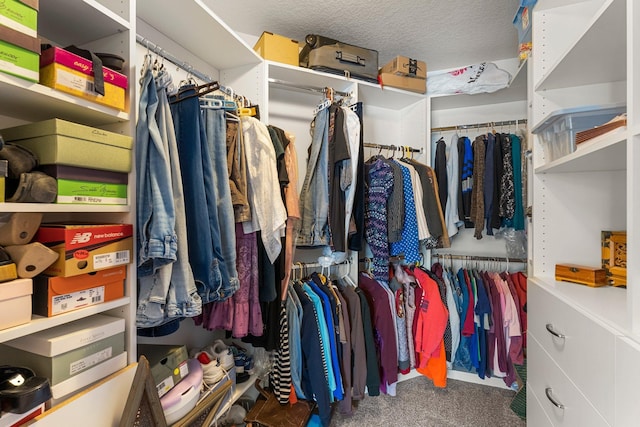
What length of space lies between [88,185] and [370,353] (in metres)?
1.65

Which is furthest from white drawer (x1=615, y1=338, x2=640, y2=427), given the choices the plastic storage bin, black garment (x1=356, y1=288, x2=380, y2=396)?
black garment (x1=356, y1=288, x2=380, y2=396)

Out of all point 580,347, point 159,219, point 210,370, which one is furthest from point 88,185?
point 580,347

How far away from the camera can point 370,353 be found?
175 cm

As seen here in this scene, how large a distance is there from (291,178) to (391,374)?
1.40 meters

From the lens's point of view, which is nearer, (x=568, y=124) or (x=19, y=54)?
(x=19, y=54)

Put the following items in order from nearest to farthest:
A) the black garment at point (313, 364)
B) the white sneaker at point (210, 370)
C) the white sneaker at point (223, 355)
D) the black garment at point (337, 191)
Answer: the white sneaker at point (210, 370) < the white sneaker at point (223, 355) < the black garment at point (313, 364) < the black garment at point (337, 191)

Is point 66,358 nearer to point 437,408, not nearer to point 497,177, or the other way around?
point 437,408

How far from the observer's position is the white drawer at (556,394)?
77cm

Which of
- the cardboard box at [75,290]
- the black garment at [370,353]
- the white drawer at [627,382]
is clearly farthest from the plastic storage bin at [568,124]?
the cardboard box at [75,290]

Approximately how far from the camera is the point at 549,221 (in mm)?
1232

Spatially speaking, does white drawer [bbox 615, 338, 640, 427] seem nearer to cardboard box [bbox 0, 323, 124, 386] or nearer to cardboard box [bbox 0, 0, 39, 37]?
cardboard box [bbox 0, 323, 124, 386]

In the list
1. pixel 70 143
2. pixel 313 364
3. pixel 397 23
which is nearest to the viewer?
pixel 70 143

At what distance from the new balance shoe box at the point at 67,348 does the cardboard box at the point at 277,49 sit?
1.58 meters

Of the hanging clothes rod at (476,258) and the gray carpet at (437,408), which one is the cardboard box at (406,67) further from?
the gray carpet at (437,408)
